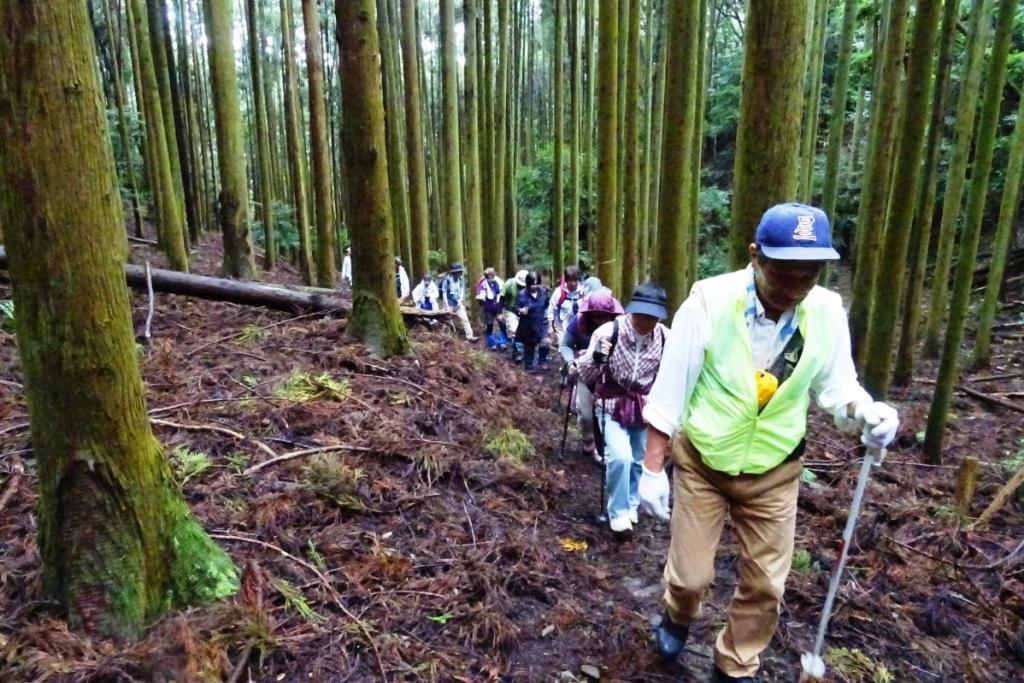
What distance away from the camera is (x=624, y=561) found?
440cm

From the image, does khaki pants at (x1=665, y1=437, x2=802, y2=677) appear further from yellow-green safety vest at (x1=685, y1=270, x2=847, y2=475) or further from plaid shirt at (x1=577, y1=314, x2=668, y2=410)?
plaid shirt at (x1=577, y1=314, x2=668, y2=410)

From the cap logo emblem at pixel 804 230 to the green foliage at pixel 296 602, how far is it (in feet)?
8.51

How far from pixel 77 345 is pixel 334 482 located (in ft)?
6.31

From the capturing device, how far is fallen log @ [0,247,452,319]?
714 cm

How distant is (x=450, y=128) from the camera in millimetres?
13227

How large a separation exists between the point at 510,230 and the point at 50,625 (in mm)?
16505

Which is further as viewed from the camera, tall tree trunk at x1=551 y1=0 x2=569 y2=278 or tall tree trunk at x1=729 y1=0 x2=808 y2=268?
tall tree trunk at x1=551 y1=0 x2=569 y2=278

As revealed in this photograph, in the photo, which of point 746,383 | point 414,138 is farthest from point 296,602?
point 414,138

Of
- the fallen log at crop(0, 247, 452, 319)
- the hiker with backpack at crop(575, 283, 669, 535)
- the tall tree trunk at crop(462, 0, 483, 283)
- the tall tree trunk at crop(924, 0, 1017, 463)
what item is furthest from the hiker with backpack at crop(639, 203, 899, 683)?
the tall tree trunk at crop(462, 0, 483, 283)

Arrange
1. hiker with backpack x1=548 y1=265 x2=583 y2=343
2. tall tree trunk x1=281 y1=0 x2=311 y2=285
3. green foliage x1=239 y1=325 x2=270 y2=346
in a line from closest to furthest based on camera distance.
A: green foliage x1=239 y1=325 x2=270 y2=346 < hiker with backpack x1=548 y1=265 x2=583 y2=343 < tall tree trunk x1=281 y1=0 x2=311 y2=285

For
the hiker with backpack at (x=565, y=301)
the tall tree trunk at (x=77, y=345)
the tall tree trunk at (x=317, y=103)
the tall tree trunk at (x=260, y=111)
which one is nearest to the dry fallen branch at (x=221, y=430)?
the tall tree trunk at (x=77, y=345)

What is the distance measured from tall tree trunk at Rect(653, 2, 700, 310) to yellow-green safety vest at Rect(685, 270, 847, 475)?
3499 millimetres

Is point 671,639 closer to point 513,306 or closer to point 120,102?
point 513,306

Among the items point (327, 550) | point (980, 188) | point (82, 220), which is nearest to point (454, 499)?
point (327, 550)
